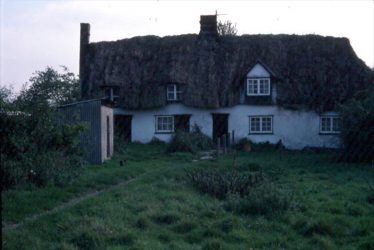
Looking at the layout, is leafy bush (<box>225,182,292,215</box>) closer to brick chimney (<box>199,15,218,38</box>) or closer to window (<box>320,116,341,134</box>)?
window (<box>320,116,341,134</box>)

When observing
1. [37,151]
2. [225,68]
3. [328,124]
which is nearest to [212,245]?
[37,151]

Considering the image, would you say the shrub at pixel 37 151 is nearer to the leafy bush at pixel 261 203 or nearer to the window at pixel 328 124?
the leafy bush at pixel 261 203

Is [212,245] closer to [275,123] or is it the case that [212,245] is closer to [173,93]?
[275,123]

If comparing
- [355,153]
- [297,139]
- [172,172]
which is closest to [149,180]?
[172,172]

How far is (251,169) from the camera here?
67.7 ft

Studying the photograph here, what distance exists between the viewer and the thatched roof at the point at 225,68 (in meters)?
34.2

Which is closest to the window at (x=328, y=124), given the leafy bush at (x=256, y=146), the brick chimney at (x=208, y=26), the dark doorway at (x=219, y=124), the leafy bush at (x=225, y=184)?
the leafy bush at (x=256, y=146)

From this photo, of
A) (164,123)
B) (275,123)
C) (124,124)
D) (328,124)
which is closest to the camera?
(328,124)

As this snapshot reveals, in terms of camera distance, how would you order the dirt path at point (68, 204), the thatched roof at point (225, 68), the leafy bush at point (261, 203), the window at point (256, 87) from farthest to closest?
1. the window at point (256, 87)
2. the thatched roof at point (225, 68)
3. the leafy bush at point (261, 203)
4. the dirt path at point (68, 204)

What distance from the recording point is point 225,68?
117 ft

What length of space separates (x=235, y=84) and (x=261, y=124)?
3.02 metres

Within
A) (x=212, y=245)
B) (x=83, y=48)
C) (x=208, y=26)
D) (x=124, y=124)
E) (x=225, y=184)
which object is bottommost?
(x=212, y=245)

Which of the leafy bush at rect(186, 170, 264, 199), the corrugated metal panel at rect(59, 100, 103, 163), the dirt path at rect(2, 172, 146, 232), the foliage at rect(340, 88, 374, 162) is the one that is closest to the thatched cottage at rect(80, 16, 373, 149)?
the foliage at rect(340, 88, 374, 162)

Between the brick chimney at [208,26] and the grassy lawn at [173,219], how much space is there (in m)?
22.3
